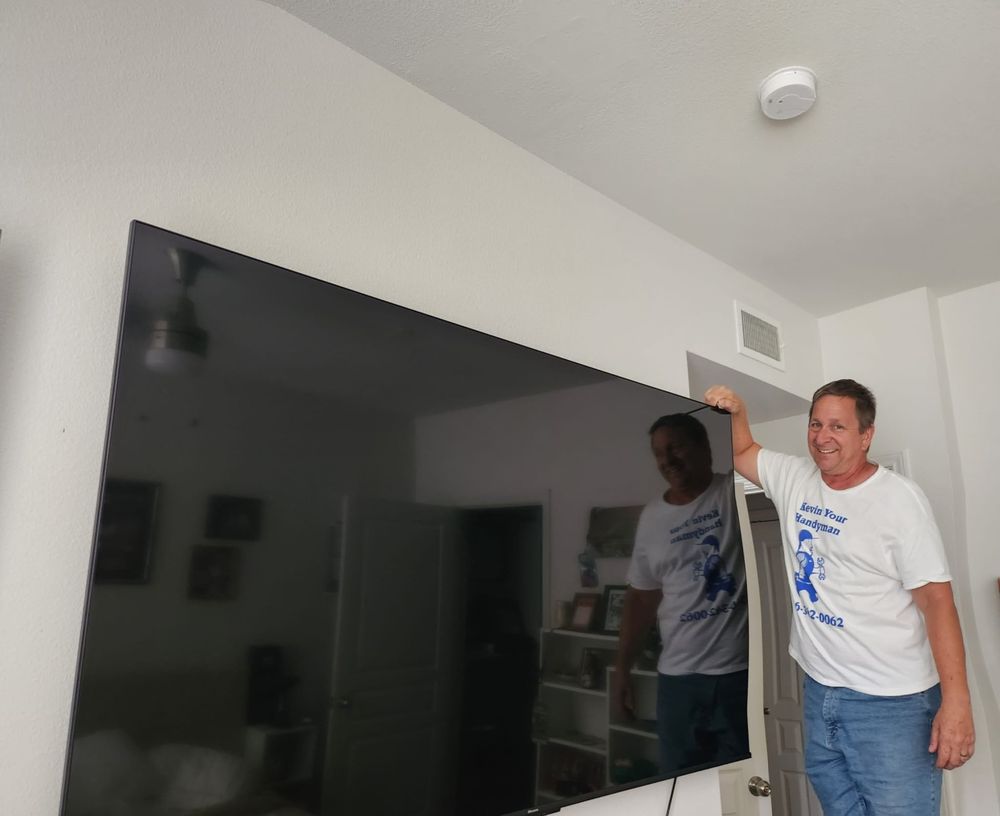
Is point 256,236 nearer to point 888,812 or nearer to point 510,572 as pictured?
point 510,572

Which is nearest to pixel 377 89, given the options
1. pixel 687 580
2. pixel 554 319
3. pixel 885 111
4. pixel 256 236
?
pixel 256 236

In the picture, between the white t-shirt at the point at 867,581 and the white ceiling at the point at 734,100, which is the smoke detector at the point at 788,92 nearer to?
the white ceiling at the point at 734,100

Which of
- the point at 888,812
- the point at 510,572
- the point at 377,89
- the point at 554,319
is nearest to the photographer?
the point at 510,572

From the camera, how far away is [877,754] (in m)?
1.88

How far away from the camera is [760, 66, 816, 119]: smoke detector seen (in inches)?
69.0

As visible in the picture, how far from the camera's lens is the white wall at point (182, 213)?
1.08m

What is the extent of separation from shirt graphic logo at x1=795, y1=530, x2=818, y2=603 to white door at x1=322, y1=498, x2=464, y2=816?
1.19m

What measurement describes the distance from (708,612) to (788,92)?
Result: 52.8 inches

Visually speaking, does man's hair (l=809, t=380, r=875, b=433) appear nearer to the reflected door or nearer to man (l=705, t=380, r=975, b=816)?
man (l=705, t=380, r=975, b=816)

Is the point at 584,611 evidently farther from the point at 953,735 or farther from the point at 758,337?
the point at 758,337

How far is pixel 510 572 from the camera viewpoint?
149 cm

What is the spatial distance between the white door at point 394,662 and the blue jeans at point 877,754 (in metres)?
1.20

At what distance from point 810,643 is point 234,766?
64.0 inches

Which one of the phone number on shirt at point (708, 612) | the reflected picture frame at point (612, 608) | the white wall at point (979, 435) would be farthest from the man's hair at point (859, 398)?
the white wall at point (979, 435)
